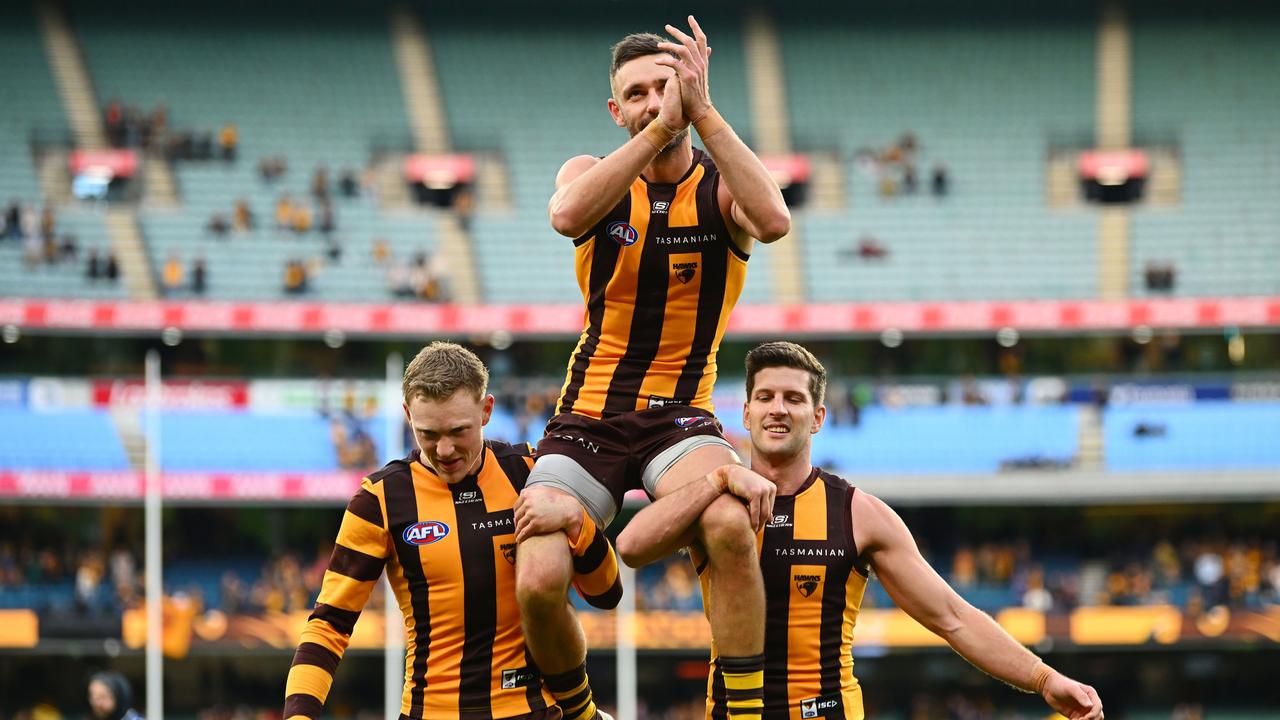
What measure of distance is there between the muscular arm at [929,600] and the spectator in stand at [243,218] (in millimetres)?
24648

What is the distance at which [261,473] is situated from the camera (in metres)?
25.7

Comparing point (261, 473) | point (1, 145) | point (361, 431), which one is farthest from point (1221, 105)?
point (1, 145)

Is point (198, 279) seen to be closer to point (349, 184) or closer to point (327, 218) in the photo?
point (327, 218)

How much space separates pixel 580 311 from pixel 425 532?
19.2 meters

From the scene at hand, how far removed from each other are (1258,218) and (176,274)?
21027 mm

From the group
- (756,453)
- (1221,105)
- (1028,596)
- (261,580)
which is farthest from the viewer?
(1221,105)

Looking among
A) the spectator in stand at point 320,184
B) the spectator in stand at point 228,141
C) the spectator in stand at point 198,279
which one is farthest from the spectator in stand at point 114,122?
the spectator in stand at point 198,279

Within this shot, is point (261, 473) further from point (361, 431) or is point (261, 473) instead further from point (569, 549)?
point (569, 549)

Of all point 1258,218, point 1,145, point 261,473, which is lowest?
point 261,473

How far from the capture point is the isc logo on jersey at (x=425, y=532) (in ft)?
19.7

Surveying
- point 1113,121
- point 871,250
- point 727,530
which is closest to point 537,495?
point 727,530

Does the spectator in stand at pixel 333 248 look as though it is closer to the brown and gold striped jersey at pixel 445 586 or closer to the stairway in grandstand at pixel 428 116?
the stairway in grandstand at pixel 428 116

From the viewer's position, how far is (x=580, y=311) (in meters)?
25.2

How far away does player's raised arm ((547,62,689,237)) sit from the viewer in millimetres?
5723
